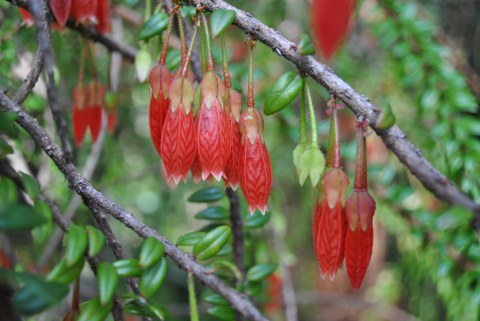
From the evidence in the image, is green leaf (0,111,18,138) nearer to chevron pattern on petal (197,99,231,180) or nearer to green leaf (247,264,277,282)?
chevron pattern on petal (197,99,231,180)

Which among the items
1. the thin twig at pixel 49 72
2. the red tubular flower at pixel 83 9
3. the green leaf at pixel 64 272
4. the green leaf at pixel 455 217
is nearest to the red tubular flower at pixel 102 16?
the red tubular flower at pixel 83 9

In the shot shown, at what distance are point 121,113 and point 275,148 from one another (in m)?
0.75

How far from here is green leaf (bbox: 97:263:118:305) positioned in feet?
2.38

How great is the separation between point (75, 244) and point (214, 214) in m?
0.51

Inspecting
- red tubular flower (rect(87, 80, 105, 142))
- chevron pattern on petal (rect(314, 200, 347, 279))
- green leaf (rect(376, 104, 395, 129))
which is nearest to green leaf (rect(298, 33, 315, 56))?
green leaf (rect(376, 104, 395, 129))

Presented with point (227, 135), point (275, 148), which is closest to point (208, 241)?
point (227, 135)

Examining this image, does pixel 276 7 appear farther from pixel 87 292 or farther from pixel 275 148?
pixel 87 292

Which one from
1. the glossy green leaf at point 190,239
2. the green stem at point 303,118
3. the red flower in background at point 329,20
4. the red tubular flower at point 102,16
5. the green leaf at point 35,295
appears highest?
the red flower in background at point 329,20

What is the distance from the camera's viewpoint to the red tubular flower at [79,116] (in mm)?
1287

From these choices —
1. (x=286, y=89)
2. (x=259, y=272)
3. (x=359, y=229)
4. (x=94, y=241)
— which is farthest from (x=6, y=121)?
(x=259, y=272)

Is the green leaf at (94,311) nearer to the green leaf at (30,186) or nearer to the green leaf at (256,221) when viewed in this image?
the green leaf at (30,186)

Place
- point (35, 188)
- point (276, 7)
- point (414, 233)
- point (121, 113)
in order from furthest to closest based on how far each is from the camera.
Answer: point (121, 113) < point (276, 7) < point (414, 233) < point (35, 188)

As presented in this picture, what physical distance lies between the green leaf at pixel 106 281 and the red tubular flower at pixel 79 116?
581 millimetres

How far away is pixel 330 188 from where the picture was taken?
2.86 feet
